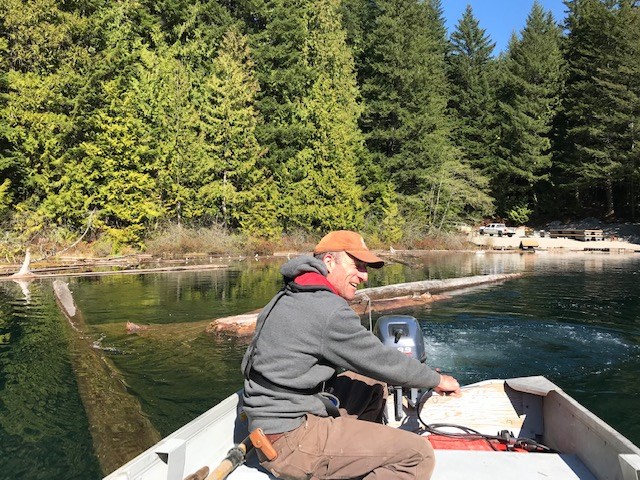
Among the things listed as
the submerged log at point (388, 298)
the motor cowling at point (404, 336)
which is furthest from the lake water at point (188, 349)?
the motor cowling at point (404, 336)

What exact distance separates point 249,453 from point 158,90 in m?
27.2

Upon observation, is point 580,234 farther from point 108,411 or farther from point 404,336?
point 108,411

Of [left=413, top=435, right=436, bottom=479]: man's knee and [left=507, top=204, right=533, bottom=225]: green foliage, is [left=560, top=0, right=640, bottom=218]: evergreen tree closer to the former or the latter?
[left=507, top=204, right=533, bottom=225]: green foliage

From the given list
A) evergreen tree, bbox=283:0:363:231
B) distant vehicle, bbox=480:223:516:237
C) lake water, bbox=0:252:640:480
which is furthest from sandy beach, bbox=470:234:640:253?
lake water, bbox=0:252:640:480

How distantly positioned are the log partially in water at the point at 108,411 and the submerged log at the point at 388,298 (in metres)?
2.20

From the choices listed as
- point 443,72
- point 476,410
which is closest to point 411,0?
point 443,72

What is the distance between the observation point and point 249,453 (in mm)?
3336

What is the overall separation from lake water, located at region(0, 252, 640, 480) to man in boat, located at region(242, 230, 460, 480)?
2733mm

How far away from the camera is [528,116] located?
46.5 m

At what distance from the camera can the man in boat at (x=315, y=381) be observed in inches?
105

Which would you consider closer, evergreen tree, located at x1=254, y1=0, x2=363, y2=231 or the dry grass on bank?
the dry grass on bank

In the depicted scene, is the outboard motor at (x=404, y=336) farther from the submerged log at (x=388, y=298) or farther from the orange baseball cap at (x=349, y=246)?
the submerged log at (x=388, y=298)

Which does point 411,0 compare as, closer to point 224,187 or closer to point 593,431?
point 224,187

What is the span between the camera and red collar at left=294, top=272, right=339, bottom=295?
2756 mm
